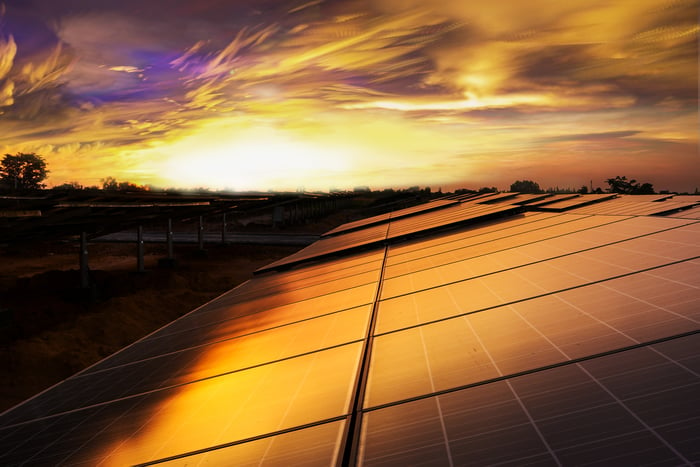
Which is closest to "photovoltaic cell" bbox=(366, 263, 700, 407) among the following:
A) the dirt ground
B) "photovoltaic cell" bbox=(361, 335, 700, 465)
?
"photovoltaic cell" bbox=(361, 335, 700, 465)

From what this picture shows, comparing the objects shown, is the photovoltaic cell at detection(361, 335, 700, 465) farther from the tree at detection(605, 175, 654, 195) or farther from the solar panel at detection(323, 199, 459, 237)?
the tree at detection(605, 175, 654, 195)

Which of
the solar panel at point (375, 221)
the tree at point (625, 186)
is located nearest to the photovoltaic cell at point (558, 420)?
the solar panel at point (375, 221)

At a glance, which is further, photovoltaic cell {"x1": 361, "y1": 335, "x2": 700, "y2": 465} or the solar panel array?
the solar panel array

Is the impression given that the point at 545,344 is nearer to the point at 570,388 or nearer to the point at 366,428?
the point at 570,388

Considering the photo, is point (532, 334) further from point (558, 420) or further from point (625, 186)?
point (625, 186)

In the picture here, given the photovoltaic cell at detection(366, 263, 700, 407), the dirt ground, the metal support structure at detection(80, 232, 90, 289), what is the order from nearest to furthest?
the photovoltaic cell at detection(366, 263, 700, 407)
the dirt ground
the metal support structure at detection(80, 232, 90, 289)

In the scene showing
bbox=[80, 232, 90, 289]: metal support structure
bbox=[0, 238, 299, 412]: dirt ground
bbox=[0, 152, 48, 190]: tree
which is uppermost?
bbox=[0, 152, 48, 190]: tree

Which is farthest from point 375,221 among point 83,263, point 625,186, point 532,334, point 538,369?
point 625,186
